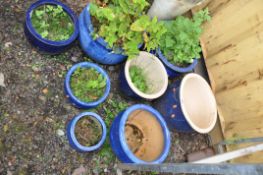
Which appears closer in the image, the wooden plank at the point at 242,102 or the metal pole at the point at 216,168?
the metal pole at the point at 216,168

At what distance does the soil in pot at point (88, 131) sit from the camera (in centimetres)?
254

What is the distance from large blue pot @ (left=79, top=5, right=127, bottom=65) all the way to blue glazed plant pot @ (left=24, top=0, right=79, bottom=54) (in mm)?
71

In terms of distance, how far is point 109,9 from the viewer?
7.70 feet

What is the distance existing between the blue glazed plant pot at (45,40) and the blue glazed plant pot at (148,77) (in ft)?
1.56

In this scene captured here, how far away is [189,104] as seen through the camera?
2.96m

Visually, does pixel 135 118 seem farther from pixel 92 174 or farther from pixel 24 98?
pixel 24 98

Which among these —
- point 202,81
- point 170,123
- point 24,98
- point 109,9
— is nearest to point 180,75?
point 202,81

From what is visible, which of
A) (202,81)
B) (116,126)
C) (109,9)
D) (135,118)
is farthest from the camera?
(202,81)

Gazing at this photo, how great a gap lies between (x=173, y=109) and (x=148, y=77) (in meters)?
0.35

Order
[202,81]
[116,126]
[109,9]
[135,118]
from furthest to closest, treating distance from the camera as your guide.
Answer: [202,81] → [135,118] → [116,126] → [109,9]

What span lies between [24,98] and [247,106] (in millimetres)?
1785

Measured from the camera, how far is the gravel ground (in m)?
2.40

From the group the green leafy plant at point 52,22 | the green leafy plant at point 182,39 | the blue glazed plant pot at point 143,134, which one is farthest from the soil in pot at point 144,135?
the green leafy plant at point 52,22

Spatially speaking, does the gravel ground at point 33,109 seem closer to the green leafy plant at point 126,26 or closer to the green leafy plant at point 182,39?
the green leafy plant at point 126,26
